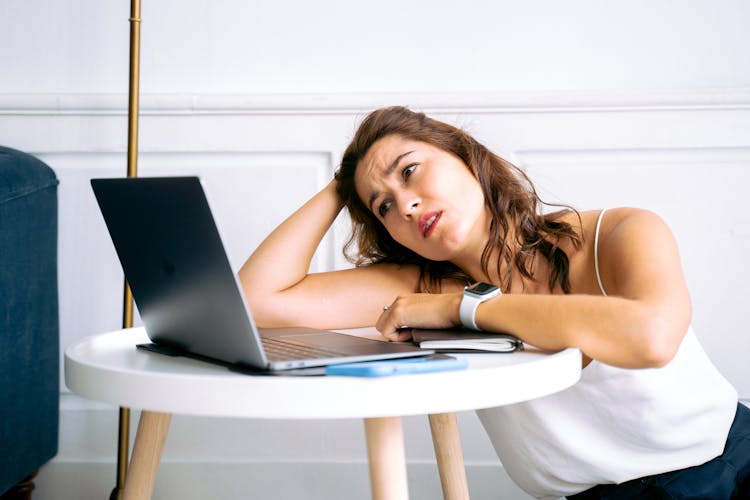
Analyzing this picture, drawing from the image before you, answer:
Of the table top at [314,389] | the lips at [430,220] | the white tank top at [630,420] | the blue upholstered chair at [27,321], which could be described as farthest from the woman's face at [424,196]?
the blue upholstered chair at [27,321]

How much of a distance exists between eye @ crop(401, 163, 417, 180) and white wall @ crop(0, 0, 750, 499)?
55 cm

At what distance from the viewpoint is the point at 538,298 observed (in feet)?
3.27

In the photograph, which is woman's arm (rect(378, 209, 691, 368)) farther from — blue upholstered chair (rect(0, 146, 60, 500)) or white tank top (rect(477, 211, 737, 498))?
blue upholstered chair (rect(0, 146, 60, 500))

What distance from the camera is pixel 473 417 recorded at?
1.97m

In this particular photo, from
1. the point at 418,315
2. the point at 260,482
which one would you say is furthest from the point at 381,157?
the point at 260,482

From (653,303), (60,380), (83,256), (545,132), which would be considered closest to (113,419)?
(60,380)

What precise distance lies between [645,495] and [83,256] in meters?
1.41

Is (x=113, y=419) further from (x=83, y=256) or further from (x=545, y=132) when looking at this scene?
(x=545, y=132)

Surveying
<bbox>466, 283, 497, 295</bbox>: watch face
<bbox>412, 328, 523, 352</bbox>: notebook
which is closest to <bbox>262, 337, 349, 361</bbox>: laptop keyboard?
<bbox>412, 328, 523, 352</bbox>: notebook

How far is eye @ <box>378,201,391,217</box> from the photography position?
54.7 inches

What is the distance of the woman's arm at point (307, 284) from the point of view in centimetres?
141

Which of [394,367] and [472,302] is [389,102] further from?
[394,367]

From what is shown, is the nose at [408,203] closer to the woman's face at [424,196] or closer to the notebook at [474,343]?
the woman's face at [424,196]

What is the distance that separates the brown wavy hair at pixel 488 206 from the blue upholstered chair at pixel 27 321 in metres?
0.72
